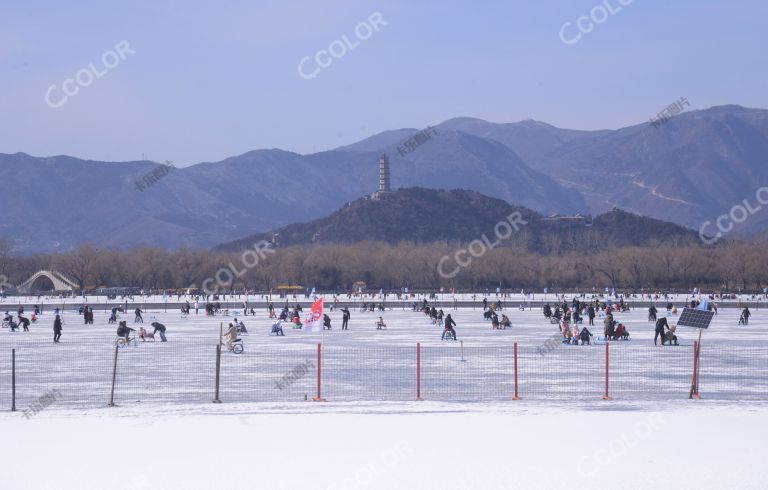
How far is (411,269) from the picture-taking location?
139500 mm

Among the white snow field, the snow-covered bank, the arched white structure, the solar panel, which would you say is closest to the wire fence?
the white snow field

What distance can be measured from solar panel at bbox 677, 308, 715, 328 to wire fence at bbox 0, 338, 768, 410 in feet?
2.82

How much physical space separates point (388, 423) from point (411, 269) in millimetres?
→ 122823

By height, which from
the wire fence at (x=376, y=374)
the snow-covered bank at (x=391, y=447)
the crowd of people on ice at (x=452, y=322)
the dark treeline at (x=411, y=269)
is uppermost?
the dark treeline at (x=411, y=269)

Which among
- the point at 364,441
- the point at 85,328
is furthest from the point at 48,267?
the point at 364,441

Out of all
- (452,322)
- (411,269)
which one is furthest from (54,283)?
(452,322)

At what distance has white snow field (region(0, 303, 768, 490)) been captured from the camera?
13000 millimetres

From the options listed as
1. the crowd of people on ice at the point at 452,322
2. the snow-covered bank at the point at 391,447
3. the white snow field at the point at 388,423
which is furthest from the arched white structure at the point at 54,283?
the snow-covered bank at the point at 391,447

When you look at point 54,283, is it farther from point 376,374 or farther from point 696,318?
point 376,374

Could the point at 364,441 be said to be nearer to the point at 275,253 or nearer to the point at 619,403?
the point at 619,403

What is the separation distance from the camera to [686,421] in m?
16.7

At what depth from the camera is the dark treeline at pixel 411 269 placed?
422 feet

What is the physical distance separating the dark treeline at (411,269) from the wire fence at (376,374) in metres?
95.0

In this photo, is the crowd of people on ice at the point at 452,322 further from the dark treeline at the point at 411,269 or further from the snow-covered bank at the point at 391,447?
the dark treeline at the point at 411,269
